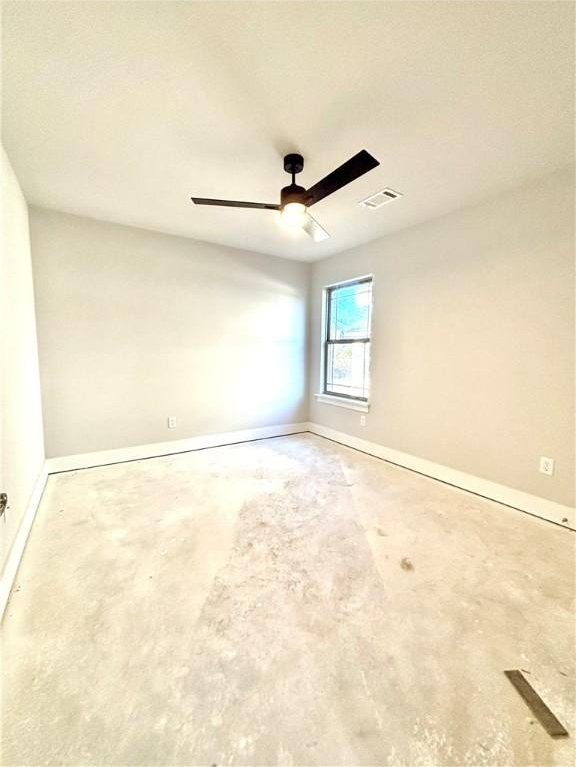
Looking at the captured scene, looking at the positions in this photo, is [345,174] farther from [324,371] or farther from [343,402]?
[324,371]

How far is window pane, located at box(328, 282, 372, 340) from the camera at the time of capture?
3.83 m

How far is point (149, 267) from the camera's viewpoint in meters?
3.41

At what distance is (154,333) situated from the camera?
11.5 ft

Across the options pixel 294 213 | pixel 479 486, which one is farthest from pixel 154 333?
pixel 479 486

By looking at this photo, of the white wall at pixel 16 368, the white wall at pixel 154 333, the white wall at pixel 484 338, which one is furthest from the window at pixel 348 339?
the white wall at pixel 16 368

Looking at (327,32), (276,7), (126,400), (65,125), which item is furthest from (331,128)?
(126,400)

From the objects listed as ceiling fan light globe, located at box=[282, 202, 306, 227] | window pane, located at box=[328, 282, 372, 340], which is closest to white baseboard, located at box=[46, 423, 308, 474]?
window pane, located at box=[328, 282, 372, 340]

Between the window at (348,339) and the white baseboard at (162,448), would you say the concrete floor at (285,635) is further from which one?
the window at (348,339)

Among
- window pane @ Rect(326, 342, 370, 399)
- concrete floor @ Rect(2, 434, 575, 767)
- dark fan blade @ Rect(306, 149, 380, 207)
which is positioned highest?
dark fan blade @ Rect(306, 149, 380, 207)

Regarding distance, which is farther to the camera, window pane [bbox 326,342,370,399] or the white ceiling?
window pane [bbox 326,342,370,399]

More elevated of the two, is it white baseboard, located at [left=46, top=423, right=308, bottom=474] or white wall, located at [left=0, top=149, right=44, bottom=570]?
white wall, located at [left=0, top=149, right=44, bottom=570]

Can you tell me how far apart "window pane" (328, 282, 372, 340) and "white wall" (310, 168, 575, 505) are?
0.24 m

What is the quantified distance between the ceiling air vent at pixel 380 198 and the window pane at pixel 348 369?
1.50 m

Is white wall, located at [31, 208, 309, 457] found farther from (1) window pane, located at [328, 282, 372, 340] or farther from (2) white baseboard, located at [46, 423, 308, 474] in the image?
(1) window pane, located at [328, 282, 372, 340]
